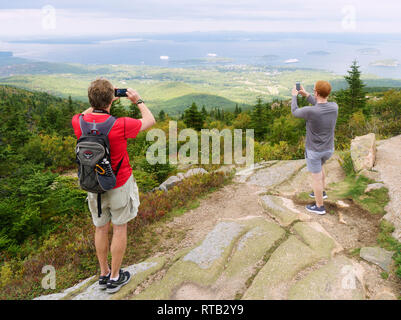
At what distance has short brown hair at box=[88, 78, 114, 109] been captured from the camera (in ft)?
9.69

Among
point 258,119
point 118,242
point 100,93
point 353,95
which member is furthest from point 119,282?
point 353,95

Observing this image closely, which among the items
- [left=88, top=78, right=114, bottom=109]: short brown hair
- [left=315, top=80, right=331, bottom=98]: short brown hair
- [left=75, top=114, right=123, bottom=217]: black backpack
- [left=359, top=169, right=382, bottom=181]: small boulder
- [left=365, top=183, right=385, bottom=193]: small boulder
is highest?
[left=315, top=80, right=331, bottom=98]: short brown hair

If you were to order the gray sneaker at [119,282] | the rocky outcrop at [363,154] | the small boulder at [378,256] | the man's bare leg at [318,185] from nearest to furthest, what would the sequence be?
the gray sneaker at [119,282] → the small boulder at [378,256] → the man's bare leg at [318,185] → the rocky outcrop at [363,154]

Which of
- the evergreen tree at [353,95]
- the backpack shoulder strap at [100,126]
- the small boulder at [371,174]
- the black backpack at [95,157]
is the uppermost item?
the evergreen tree at [353,95]

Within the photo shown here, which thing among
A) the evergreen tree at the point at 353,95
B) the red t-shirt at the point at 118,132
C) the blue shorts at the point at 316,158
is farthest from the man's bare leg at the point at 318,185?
the evergreen tree at the point at 353,95

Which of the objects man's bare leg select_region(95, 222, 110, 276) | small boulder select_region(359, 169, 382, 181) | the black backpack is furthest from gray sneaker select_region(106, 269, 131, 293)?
small boulder select_region(359, 169, 382, 181)

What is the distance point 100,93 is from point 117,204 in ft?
4.55

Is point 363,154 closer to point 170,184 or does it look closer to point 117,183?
point 170,184

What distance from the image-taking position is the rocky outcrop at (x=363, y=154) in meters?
7.17

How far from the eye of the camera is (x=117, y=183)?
10.6 ft

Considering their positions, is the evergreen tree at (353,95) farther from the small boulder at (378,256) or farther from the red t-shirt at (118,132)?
the red t-shirt at (118,132)

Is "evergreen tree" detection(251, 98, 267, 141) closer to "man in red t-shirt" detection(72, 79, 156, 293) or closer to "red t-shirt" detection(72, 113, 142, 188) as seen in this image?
"man in red t-shirt" detection(72, 79, 156, 293)

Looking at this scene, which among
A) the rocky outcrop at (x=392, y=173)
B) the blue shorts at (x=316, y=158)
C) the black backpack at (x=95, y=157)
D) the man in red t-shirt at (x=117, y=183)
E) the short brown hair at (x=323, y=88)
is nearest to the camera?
the black backpack at (x=95, y=157)
